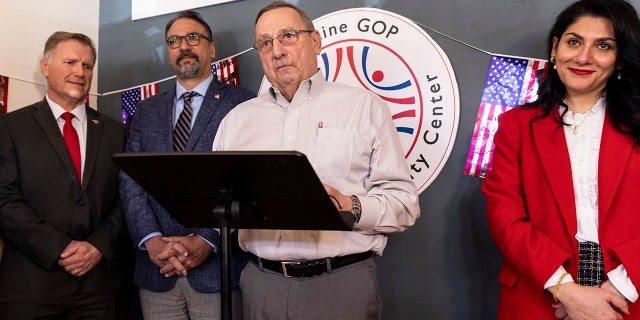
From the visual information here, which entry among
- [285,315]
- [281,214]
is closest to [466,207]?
[285,315]

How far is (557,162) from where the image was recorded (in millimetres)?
2098

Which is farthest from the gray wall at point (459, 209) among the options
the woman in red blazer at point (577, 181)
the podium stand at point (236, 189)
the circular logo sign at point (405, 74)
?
the podium stand at point (236, 189)

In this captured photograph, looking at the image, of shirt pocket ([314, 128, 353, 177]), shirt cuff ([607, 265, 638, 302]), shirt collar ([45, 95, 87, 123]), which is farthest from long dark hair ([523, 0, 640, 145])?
shirt collar ([45, 95, 87, 123])

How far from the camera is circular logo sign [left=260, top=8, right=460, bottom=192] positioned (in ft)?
9.45

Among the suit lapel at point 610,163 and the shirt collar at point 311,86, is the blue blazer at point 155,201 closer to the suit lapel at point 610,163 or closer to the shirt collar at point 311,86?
the shirt collar at point 311,86

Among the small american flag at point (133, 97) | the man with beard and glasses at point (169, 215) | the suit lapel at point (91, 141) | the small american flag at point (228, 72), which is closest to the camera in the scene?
the man with beard and glasses at point (169, 215)

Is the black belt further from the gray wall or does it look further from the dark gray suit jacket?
the dark gray suit jacket

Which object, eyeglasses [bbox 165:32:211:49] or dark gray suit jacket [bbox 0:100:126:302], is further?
eyeglasses [bbox 165:32:211:49]

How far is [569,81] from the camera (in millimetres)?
2162

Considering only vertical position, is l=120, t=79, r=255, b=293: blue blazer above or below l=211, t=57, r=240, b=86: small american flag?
below

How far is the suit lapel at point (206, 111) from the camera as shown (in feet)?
9.34

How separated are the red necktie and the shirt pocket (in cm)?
131

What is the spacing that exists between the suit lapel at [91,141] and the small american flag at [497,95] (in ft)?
5.59

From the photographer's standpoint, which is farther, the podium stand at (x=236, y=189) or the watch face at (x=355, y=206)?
the watch face at (x=355, y=206)
